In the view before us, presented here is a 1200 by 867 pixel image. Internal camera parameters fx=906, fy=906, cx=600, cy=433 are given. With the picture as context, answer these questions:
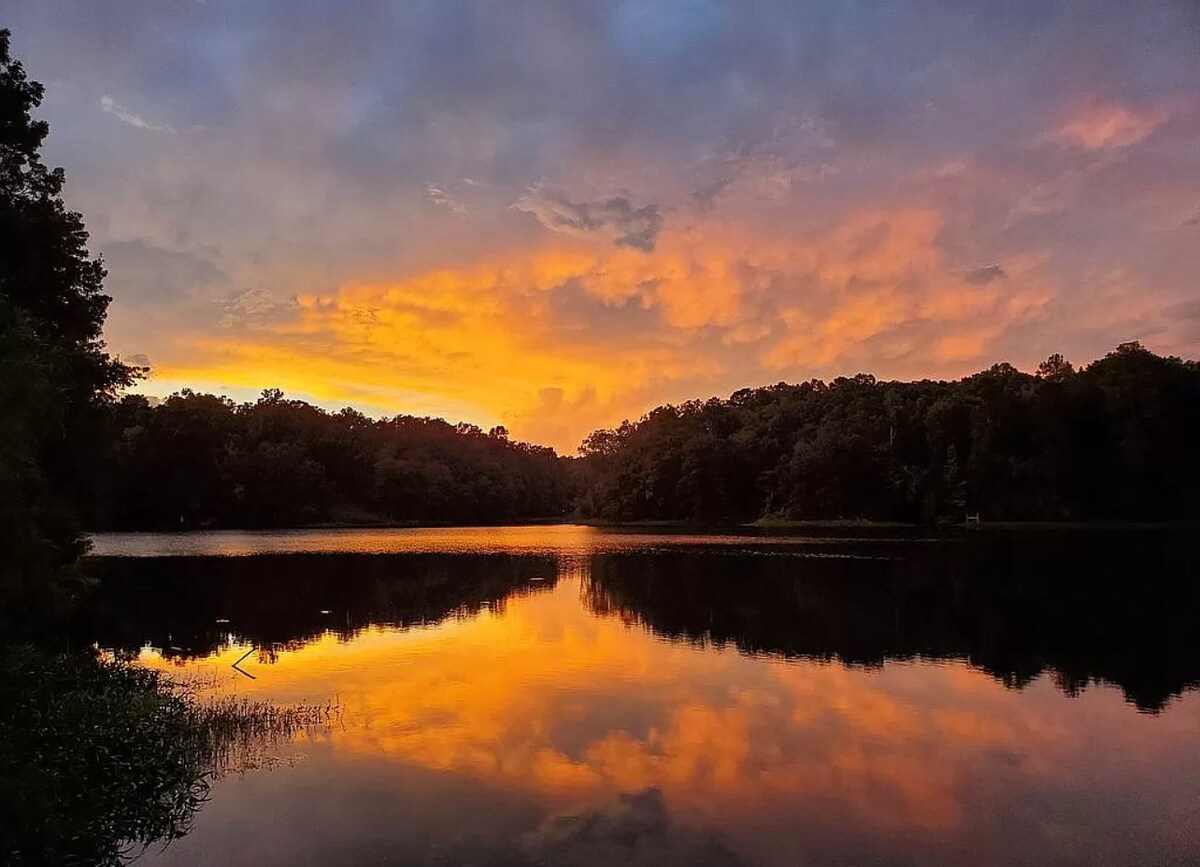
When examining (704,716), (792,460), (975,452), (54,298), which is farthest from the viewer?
(792,460)

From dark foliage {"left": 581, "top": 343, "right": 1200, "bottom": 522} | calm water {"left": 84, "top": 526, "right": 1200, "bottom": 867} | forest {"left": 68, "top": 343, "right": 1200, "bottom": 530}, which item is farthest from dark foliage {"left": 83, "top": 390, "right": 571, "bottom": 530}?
calm water {"left": 84, "top": 526, "right": 1200, "bottom": 867}

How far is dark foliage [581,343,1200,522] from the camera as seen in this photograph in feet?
307

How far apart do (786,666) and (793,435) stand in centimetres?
9617

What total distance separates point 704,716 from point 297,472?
10071cm

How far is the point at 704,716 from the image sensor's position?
18141mm

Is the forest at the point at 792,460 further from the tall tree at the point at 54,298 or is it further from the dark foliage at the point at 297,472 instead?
the tall tree at the point at 54,298

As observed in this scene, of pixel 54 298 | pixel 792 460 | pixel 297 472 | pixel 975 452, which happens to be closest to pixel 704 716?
pixel 54 298

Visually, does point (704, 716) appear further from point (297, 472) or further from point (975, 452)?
point (297, 472)

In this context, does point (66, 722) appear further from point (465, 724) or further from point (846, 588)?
point (846, 588)

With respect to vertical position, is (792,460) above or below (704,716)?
above

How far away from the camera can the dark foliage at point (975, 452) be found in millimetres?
93625

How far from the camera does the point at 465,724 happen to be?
17.4m

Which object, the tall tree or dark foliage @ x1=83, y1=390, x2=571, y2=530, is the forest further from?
the tall tree

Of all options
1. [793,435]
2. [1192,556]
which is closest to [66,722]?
[1192,556]
